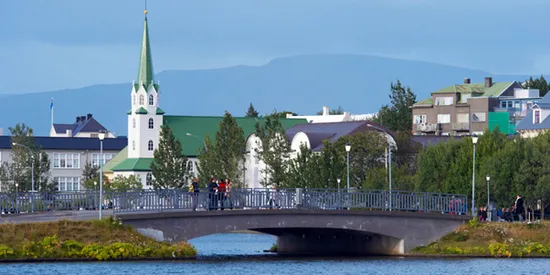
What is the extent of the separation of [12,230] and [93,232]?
3.97 m

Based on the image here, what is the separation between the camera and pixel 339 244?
90.4m

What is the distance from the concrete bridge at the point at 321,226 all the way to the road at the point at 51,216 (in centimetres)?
256

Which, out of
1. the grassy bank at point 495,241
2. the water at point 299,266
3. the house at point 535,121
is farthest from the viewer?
the house at point 535,121

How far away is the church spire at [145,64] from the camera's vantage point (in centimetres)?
18400

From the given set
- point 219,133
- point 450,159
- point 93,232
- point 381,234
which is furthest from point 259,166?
point 93,232

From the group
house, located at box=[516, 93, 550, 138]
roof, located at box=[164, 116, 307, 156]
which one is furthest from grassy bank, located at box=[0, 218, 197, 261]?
roof, located at box=[164, 116, 307, 156]

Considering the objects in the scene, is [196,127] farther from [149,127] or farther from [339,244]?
[339,244]

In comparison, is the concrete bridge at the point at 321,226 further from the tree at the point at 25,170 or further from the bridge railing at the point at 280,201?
the tree at the point at 25,170

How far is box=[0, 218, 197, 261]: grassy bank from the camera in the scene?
2670 inches

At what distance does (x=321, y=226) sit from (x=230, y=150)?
67.1 metres

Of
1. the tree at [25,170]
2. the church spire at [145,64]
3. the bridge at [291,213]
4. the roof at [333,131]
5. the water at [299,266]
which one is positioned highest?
the church spire at [145,64]

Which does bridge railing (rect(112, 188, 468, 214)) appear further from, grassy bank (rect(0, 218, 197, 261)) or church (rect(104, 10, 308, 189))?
church (rect(104, 10, 308, 189))

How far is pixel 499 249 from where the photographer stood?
79.4m

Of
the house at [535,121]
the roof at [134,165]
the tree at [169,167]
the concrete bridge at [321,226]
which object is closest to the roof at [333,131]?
the tree at [169,167]
